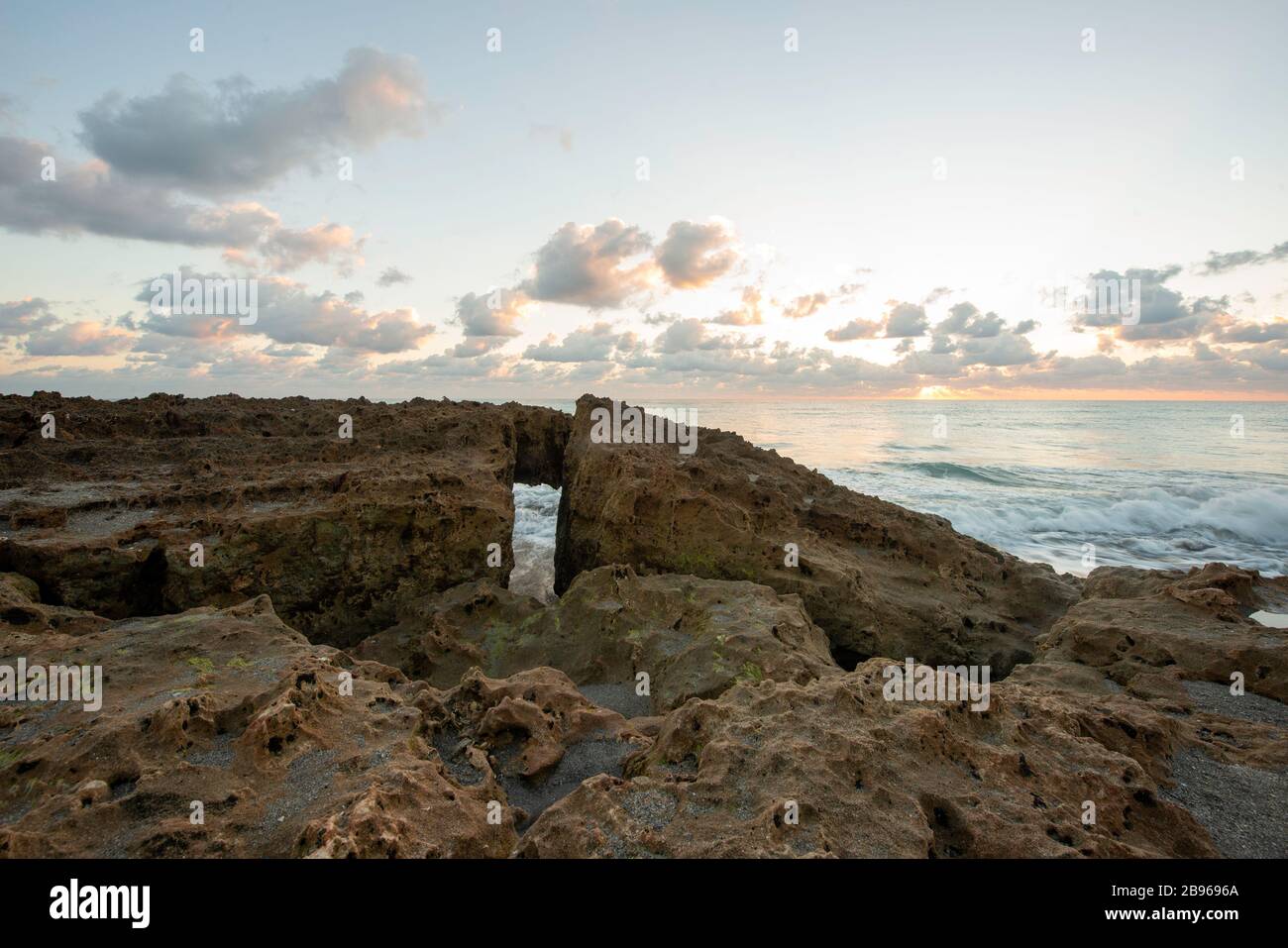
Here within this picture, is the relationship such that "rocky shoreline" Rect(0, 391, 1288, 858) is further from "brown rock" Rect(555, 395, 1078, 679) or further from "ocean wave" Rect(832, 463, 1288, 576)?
"ocean wave" Rect(832, 463, 1288, 576)

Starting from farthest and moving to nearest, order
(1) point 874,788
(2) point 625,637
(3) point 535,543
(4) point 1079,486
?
1. (4) point 1079,486
2. (3) point 535,543
3. (2) point 625,637
4. (1) point 874,788

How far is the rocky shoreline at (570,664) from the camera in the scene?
105 inches

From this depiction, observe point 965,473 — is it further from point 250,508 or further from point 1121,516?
point 250,508

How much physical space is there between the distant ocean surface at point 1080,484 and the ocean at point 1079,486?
0.06m

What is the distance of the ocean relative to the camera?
1583cm

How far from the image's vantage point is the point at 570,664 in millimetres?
6129

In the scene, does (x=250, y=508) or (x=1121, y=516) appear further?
(x=1121, y=516)

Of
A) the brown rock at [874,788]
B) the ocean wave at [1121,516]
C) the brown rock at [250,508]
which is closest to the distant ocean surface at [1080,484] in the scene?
the ocean wave at [1121,516]

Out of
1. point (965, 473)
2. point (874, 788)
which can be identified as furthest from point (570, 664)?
point (965, 473)

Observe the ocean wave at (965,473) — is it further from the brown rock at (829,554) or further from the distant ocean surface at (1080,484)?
the brown rock at (829,554)

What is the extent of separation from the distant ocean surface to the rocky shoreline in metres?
6.98

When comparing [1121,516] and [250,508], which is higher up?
[250,508]

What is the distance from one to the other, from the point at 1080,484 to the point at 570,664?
93.9 feet
